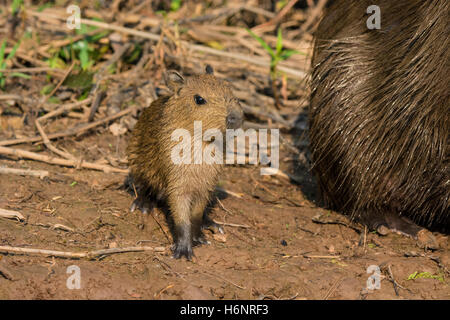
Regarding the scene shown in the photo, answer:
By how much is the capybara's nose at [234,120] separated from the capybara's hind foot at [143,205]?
2.96ft

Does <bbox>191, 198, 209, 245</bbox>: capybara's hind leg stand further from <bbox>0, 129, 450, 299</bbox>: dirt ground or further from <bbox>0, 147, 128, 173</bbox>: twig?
<bbox>0, 147, 128, 173</bbox>: twig

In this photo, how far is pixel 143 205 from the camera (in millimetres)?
4090

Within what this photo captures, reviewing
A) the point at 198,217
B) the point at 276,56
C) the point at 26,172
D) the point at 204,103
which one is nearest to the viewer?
the point at 204,103

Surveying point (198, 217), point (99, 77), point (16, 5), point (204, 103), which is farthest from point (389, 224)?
point (16, 5)

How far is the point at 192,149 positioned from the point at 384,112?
4.00 feet

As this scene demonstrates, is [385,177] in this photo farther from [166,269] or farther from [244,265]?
[166,269]

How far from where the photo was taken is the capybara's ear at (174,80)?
371 centimetres

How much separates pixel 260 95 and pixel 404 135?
2.13 m

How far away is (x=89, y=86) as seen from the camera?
5316mm

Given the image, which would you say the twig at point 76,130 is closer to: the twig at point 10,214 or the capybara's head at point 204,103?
the twig at point 10,214

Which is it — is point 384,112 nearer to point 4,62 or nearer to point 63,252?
point 63,252

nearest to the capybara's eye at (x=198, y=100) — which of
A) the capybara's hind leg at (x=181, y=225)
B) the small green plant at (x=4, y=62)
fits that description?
the capybara's hind leg at (x=181, y=225)

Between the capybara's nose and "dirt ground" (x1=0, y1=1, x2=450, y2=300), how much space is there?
0.72 meters
